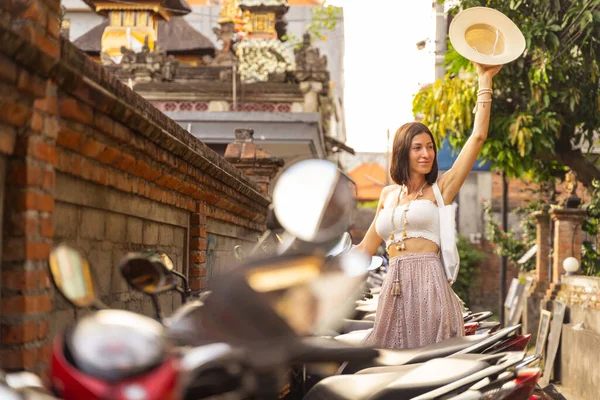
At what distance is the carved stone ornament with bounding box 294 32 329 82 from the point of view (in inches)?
798

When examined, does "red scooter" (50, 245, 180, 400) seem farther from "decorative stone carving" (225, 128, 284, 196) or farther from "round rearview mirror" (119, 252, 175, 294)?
"decorative stone carving" (225, 128, 284, 196)

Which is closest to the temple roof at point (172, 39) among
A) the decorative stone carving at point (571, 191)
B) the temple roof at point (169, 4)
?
the temple roof at point (169, 4)

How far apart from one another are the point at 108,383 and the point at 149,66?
20342 mm

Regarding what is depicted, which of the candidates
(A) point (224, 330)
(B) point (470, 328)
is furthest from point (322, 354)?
(B) point (470, 328)

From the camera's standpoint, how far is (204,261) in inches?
248

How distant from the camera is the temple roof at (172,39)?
28562mm

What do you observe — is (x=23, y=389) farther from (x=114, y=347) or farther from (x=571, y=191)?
(x=571, y=191)

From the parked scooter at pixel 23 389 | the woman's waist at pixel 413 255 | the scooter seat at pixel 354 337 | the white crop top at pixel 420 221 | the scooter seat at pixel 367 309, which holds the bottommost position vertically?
the scooter seat at pixel 367 309

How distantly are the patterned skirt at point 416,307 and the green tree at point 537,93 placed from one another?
6.14 meters

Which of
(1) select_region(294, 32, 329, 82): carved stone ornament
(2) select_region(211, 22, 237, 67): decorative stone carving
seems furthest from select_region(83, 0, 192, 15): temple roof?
(1) select_region(294, 32, 329, 82): carved stone ornament

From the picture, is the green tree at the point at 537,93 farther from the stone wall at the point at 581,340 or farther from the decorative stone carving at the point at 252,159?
the decorative stone carving at the point at 252,159

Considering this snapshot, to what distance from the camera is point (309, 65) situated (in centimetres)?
2069

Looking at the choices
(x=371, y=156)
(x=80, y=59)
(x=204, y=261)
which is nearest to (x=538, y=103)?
(x=204, y=261)

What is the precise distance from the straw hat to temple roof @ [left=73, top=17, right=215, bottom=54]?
2476 cm
